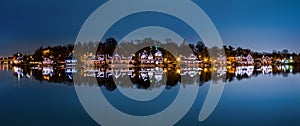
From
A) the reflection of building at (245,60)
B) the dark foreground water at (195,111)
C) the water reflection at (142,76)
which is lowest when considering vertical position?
the dark foreground water at (195,111)

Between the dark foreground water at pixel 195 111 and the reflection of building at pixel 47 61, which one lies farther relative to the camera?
the reflection of building at pixel 47 61

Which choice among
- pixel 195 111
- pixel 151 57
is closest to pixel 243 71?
pixel 151 57

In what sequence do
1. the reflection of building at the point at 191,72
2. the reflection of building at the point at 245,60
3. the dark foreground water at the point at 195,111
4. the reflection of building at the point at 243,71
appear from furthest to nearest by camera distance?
the reflection of building at the point at 245,60
the reflection of building at the point at 243,71
the reflection of building at the point at 191,72
the dark foreground water at the point at 195,111

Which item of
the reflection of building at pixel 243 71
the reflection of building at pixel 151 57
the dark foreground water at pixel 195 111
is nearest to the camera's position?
the dark foreground water at pixel 195 111

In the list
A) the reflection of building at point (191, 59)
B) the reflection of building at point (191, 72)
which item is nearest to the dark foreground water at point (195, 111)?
the reflection of building at point (191, 72)

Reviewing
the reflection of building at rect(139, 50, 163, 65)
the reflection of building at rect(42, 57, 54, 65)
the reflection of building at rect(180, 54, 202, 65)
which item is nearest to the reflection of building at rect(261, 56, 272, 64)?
the reflection of building at rect(180, 54, 202, 65)

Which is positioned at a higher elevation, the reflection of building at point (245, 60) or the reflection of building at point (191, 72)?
the reflection of building at point (245, 60)

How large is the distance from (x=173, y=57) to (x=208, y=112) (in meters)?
60.3

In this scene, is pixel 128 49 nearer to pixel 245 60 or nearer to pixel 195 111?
pixel 245 60

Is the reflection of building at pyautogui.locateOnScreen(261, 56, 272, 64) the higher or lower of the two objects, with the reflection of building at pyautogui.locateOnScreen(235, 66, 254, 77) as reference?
higher

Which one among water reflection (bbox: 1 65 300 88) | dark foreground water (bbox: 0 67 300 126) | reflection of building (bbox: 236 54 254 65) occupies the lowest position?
dark foreground water (bbox: 0 67 300 126)

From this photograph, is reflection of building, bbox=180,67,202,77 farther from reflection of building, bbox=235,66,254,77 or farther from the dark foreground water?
the dark foreground water

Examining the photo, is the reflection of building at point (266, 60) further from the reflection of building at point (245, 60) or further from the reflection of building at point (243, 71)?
the reflection of building at point (243, 71)

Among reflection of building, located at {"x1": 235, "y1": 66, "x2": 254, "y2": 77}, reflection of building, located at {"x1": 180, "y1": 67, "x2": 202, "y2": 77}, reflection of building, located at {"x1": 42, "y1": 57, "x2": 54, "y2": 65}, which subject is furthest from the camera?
reflection of building, located at {"x1": 42, "y1": 57, "x2": 54, "y2": 65}
